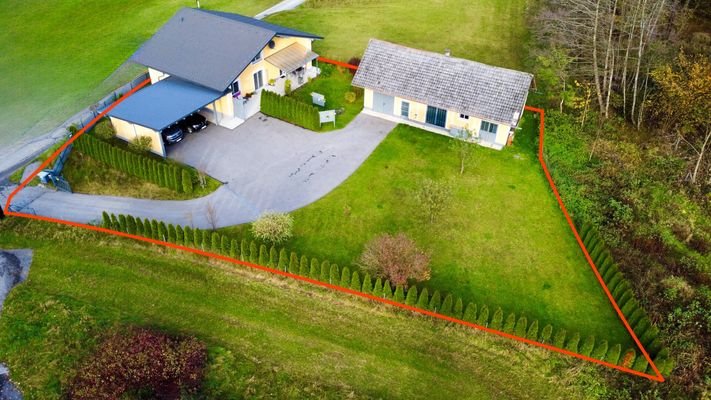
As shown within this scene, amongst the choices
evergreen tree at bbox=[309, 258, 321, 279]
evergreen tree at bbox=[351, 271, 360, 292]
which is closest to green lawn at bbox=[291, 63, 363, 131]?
evergreen tree at bbox=[309, 258, 321, 279]

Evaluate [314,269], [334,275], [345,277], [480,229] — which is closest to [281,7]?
[480,229]

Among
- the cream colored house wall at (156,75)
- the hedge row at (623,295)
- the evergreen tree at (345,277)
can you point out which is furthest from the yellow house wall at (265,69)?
the hedge row at (623,295)

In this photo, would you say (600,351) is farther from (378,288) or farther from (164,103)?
(164,103)

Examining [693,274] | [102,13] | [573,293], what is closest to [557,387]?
[573,293]

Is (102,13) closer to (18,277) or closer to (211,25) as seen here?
(211,25)

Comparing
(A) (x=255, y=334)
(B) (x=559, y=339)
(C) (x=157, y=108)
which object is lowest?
(A) (x=255, y=334)

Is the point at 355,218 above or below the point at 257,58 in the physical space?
below

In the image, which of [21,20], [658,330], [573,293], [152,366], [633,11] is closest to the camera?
[152,366]
